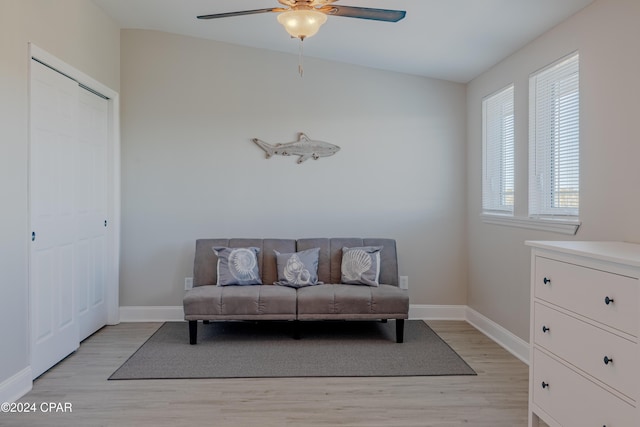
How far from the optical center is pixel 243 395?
2859 mm

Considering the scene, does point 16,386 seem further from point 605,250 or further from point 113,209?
point 605,250

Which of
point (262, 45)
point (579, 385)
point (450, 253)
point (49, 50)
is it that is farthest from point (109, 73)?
point (579, 385)

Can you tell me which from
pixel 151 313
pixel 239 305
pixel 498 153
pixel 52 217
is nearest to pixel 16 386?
pixel 52 217

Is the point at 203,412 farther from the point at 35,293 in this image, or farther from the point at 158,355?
the point at 35,293

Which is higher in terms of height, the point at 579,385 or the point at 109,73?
the point at 109,73

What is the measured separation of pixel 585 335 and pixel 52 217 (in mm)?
3441

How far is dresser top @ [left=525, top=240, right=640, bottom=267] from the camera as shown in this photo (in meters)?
1.80

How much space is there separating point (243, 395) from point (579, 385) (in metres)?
1.89

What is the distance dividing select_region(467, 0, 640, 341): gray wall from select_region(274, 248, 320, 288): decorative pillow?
170cm

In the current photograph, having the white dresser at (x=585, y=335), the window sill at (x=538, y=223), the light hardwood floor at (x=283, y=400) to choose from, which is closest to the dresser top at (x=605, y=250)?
the white dresser at (x=585, y=335)

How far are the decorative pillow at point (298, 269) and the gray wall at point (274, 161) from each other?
43 cm

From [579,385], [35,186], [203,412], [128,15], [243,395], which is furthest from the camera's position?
[128,15]

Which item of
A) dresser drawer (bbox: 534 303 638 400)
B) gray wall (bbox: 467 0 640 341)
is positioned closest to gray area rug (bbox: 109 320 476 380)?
gray wall (bbox: 467 0 640 341)

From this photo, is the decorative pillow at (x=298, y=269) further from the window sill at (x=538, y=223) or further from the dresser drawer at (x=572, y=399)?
the dresser drawer at (x=572, y=399)
